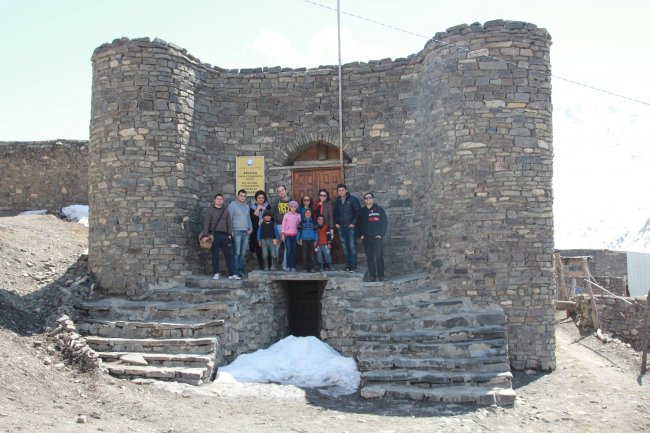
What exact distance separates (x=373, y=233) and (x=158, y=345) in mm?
4344

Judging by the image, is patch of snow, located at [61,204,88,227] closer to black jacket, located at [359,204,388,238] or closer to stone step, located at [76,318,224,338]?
stone step, located at [76,318,224,338]

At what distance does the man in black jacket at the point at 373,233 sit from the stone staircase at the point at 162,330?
255 cm

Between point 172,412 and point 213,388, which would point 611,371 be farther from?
point 172,412

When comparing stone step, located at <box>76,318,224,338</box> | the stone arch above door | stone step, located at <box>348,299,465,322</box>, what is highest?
the stone arch above door

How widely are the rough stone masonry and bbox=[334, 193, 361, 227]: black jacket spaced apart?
3.48 ft

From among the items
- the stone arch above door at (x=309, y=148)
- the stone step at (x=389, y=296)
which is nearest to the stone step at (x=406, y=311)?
the stone step at (x=389, y=296)

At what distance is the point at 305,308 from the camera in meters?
13.7

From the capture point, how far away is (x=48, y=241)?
15273 mm

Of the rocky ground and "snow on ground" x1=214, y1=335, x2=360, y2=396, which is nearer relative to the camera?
the rocky ground

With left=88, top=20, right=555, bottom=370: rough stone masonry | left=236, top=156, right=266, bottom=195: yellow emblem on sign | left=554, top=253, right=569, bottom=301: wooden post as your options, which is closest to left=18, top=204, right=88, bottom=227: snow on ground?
left=88, top=20, right=555, bottom=370: rough stone masonry

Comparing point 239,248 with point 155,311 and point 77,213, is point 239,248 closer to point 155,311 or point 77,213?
point 155,311

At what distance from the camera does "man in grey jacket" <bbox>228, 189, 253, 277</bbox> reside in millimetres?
12211

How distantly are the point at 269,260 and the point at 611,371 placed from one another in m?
6.89

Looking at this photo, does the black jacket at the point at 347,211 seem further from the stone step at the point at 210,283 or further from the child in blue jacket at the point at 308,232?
the stone step at the point at 210,283
